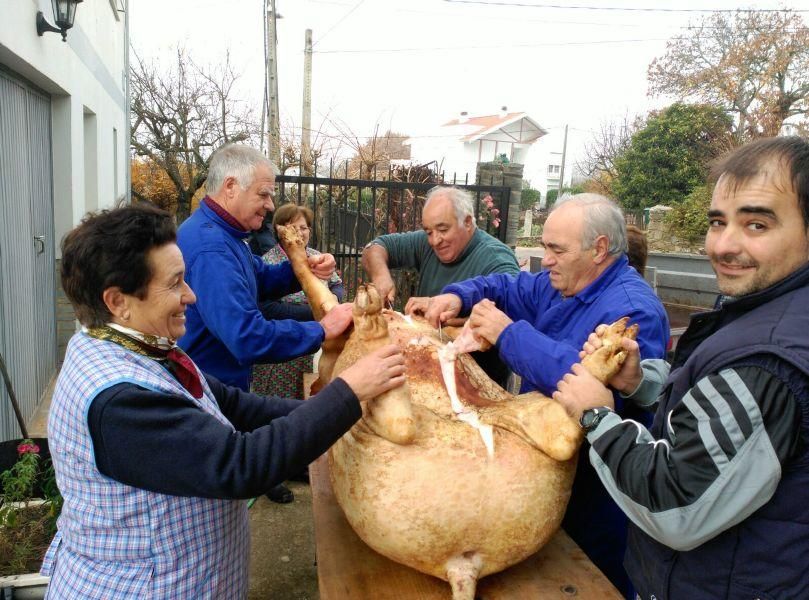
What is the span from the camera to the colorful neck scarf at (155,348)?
5.27 ft

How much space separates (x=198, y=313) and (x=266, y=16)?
13.5 metres

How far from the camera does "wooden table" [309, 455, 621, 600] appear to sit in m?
1.83

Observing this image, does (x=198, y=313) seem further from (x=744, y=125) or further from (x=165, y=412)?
(x=744, y=125)

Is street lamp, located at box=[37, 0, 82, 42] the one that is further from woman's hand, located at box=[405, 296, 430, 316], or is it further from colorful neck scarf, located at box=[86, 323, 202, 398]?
colorful neck scarf, located at box=[86, 323, 202, 398]

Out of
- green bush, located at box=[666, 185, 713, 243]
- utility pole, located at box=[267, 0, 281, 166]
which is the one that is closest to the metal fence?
utility pole, located at box=[267, 0, 281, 166]

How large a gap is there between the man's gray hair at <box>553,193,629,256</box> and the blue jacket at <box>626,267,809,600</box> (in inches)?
34.6

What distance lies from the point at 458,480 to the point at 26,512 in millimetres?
2337

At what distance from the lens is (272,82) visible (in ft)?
43.9

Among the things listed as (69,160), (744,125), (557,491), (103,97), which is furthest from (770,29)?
(557,491)

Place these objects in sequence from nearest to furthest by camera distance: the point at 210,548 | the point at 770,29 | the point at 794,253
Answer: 1. the point at 794,253
2. the point at 210,548
3. the point at 770,29

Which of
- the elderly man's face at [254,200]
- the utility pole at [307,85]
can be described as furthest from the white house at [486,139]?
the elderly man's face at [254,200]

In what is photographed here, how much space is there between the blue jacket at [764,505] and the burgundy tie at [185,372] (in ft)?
4.37

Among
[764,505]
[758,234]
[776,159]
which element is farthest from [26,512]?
[776,159]

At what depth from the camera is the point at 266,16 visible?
14.2 metres
